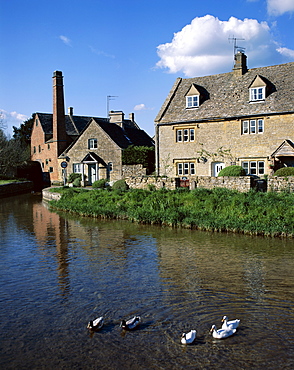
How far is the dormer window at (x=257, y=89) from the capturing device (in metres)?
30.5

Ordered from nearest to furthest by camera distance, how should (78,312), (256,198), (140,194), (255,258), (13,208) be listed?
(78,312) → (255,258) → (256,198) → (140,194) → (13,208)

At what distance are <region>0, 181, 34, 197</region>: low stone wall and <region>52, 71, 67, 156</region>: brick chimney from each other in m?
5.67

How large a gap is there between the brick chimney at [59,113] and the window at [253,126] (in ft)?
85.0

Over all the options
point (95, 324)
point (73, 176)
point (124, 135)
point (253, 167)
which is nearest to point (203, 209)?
point (253, 167)

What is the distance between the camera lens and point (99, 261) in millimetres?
13305

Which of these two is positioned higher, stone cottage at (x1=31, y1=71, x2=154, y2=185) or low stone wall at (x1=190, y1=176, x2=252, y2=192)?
stone cottage at (x1=31, y1=71, x2=154, y2=185)

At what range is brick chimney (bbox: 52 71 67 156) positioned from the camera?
47969 millimetres

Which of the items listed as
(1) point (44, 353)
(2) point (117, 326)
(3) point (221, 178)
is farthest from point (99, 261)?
(3) point (221, 178)

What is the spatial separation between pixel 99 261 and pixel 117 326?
5266mm

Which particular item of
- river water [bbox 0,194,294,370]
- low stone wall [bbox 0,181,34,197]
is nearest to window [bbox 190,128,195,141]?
river water [bbox 0,194,294,370]

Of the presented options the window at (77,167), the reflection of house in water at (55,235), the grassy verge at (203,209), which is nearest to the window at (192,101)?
the grassy verge at (203,209)

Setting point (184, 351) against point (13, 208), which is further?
point (13, 208)

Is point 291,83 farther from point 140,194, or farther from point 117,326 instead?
point 117,326

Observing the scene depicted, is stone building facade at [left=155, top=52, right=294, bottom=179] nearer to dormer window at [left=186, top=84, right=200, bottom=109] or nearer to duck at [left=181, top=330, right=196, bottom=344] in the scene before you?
dormer window at [left=186, top=84, right=200, bottom=109]
